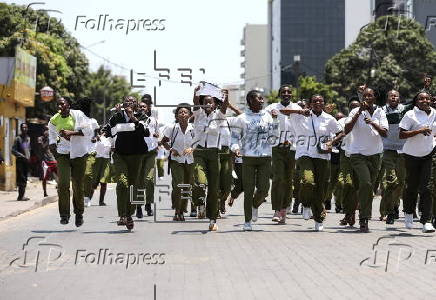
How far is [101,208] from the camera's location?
2159 cm

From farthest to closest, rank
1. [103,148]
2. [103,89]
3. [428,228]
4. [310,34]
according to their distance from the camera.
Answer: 1. [310,34]
2. [103,89]
3. [103,148]
4. [428,228]

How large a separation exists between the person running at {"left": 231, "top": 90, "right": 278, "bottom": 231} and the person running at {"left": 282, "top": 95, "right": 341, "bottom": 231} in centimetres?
56

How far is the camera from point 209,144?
15453 mm

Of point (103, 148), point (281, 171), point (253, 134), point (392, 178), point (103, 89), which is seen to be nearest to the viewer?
point (253, 134)

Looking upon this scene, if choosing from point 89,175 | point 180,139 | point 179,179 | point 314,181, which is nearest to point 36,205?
point 89,175

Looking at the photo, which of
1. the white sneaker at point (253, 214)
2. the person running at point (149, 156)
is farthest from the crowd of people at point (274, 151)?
the person running at point (149, 156)

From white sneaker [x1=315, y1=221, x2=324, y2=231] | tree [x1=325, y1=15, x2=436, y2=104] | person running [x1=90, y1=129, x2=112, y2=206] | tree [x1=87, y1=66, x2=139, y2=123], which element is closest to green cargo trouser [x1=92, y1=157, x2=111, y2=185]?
person running [x1=90, y1=129, x2=112, y2=206]

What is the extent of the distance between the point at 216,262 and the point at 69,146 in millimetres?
5156

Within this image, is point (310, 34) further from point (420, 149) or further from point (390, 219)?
point (420, 149)

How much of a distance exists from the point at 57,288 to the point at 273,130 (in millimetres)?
6835

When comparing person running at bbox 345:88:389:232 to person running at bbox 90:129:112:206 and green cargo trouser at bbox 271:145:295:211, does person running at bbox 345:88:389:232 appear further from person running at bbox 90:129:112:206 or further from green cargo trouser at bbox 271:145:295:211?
person running at bbox 90:129:112:206

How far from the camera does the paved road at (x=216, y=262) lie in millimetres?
9008

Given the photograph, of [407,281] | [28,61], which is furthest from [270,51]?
[407,281]

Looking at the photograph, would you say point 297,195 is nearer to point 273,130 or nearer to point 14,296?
point 273,130
